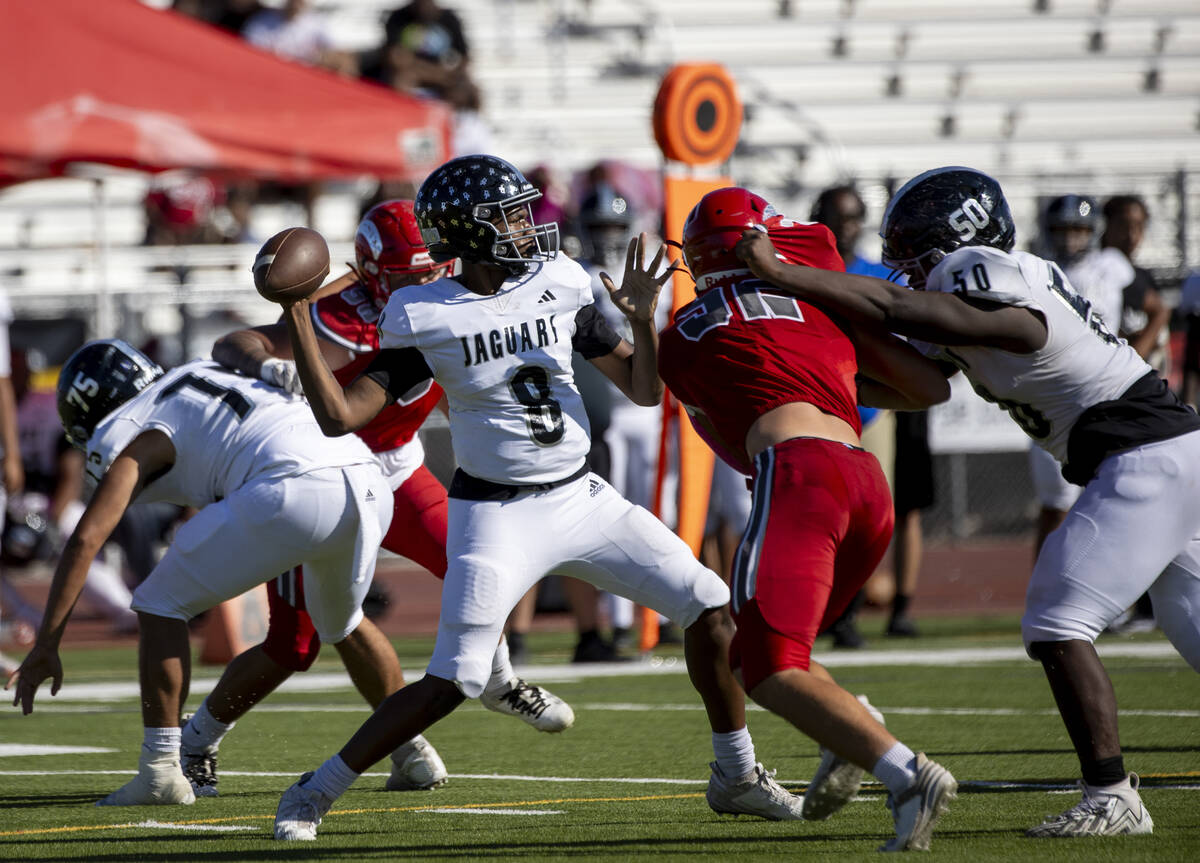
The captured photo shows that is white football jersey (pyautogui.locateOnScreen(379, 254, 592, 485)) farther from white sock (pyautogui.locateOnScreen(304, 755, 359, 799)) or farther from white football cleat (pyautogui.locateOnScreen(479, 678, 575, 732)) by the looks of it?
white football cleat (pyautogui.locateOnScreen(479, 678, 575, 732))

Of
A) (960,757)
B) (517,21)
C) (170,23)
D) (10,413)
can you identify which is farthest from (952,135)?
(960,757)

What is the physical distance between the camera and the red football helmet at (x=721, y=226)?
178 inches

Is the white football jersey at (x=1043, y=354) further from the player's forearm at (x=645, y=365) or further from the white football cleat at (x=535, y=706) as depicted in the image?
the white football cleat at (x=535, y=706)

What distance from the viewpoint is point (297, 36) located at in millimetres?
16578

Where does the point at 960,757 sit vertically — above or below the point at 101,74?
below

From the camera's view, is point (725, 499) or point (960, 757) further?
point (725, 499)

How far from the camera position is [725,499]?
9.37m

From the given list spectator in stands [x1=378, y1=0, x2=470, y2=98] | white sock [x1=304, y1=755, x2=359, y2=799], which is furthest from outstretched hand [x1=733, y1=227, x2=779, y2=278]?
spectator in stands [x1=378, y1=0, x2=470, y2=98]

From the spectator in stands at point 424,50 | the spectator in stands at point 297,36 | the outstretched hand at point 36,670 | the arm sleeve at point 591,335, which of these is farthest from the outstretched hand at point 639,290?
the spectator in stands at point 297,36

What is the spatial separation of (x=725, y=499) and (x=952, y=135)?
34.8 feet

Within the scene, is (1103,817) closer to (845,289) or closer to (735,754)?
(735,754)

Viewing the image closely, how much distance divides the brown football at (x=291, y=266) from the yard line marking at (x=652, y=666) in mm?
3977

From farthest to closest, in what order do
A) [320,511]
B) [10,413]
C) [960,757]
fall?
[10,413] < [960,757] < [320,511]

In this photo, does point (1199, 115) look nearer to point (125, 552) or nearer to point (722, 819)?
point (125, 552)
